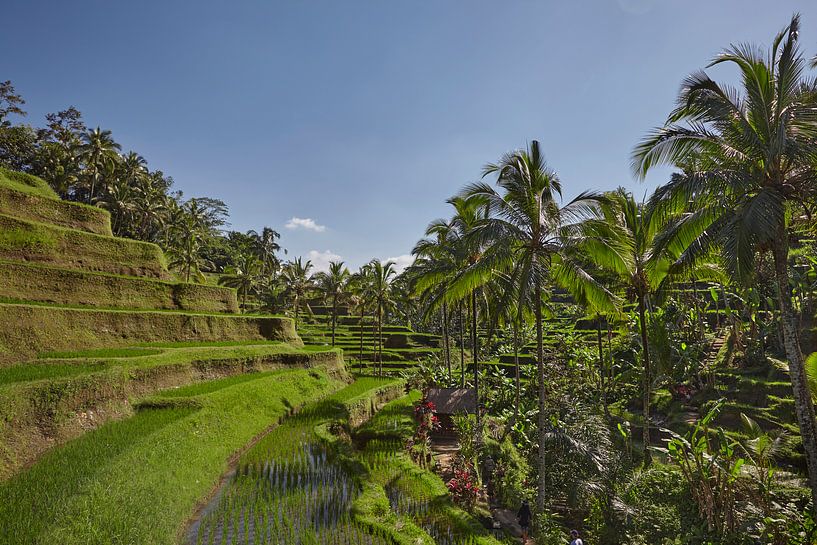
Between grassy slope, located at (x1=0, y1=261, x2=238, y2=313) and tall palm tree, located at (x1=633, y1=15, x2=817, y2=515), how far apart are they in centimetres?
2815

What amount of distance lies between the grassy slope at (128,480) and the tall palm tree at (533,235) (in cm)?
1108

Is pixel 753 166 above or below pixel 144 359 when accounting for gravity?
above

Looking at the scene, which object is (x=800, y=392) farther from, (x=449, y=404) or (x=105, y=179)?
(x=105, y=179)

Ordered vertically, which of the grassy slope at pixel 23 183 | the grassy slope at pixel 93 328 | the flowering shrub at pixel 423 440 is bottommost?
the flowering shrub at pixel 423 440

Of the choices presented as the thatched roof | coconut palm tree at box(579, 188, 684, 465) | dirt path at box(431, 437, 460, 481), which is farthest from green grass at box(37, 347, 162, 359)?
coconut palm tree at box(579, 188, 684, 465)

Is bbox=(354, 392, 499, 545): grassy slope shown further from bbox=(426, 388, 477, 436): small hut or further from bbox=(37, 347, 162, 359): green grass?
bbox=(37, 347, 162, 359): green grass

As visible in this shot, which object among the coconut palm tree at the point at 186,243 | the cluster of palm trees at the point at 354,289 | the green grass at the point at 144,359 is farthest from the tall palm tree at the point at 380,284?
the coconut palm tree at the point at 186,243

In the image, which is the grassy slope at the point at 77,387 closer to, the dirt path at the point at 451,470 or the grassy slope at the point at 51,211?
the grassy slope at the point at 51,211

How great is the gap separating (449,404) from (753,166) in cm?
1912

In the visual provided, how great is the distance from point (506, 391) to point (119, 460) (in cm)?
2264

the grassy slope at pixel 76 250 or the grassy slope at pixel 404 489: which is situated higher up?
the grassy slope at pixel 76 250

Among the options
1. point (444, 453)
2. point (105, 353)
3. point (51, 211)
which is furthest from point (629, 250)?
point (51, 211)

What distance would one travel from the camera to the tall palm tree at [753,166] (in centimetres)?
924

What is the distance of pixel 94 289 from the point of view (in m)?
24.0
